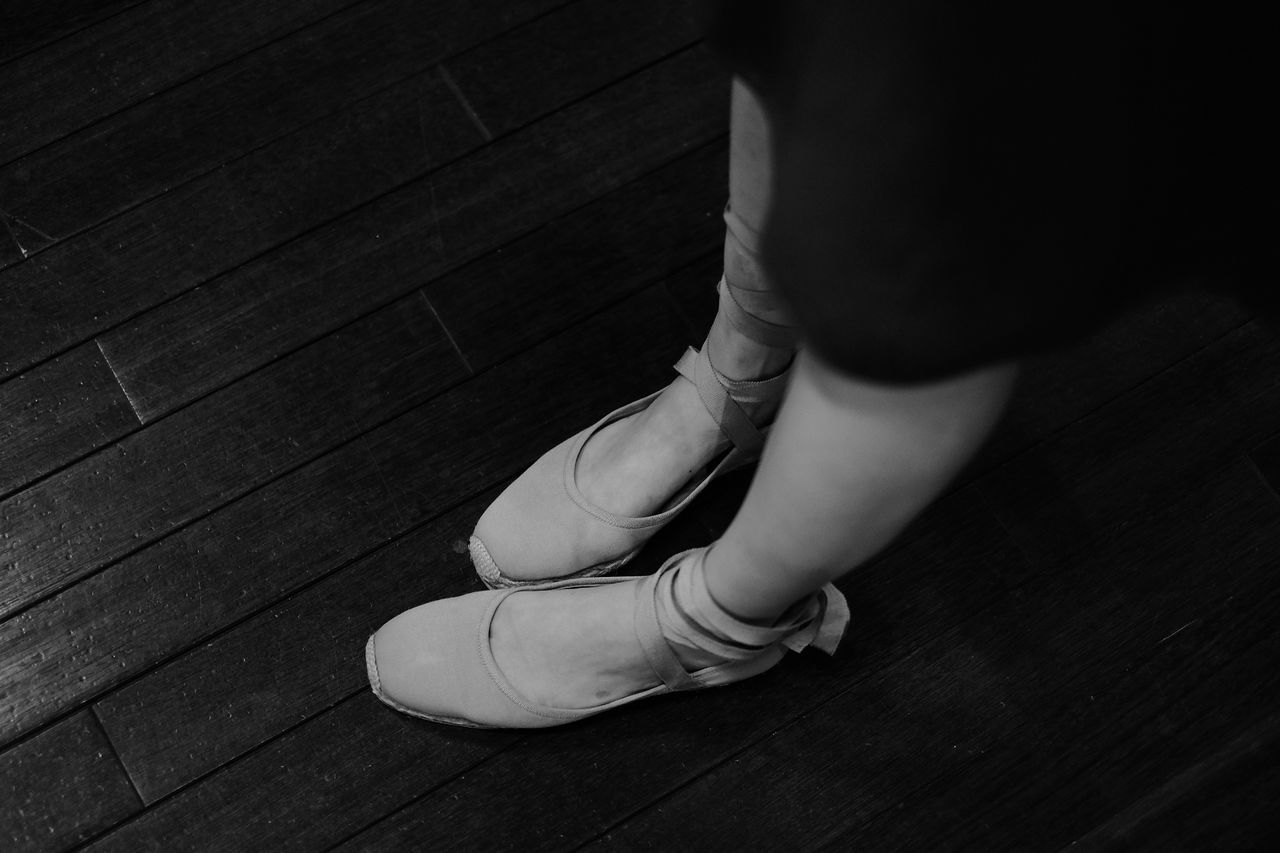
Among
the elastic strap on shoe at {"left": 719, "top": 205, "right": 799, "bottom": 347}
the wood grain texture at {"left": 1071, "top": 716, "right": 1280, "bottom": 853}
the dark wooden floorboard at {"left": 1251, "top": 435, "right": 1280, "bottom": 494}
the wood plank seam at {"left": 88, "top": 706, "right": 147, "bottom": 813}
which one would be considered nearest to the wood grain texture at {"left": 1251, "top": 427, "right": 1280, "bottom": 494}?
A: the dark wooden floorboard at {"left": 1251, "top": 435, "right": 1280, "bottom": 494}

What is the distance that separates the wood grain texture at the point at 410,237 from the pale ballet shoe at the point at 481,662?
35cm

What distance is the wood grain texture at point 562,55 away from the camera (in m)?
1.36

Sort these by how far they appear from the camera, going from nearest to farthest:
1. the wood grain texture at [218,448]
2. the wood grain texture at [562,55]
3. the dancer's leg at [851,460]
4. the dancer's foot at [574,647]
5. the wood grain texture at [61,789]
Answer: the dancer's leg at [851,460], the dancer's foot at [574,647], the wood grain texture at [61,789], the wood grain texture at [218,448], the wood grain texture at [562,55]

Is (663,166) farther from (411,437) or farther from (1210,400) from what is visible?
(1210,400)

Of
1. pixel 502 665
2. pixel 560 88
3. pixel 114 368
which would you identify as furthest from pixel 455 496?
pixel 560 88

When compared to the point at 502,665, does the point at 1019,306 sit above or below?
above

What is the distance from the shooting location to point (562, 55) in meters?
1.39

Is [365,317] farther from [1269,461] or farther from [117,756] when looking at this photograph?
[1269,461]

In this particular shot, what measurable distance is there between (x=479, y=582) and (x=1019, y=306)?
77cm

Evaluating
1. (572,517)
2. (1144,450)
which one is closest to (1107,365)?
(1144,450)

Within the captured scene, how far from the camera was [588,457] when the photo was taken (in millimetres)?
1090

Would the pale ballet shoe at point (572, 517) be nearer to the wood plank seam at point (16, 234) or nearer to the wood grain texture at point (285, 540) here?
the wood grain texture at point (285, 540)

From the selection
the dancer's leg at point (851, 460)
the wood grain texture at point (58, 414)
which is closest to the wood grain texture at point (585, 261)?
the wood grain texture at point (58, 414)

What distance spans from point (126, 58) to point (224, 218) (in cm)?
27
